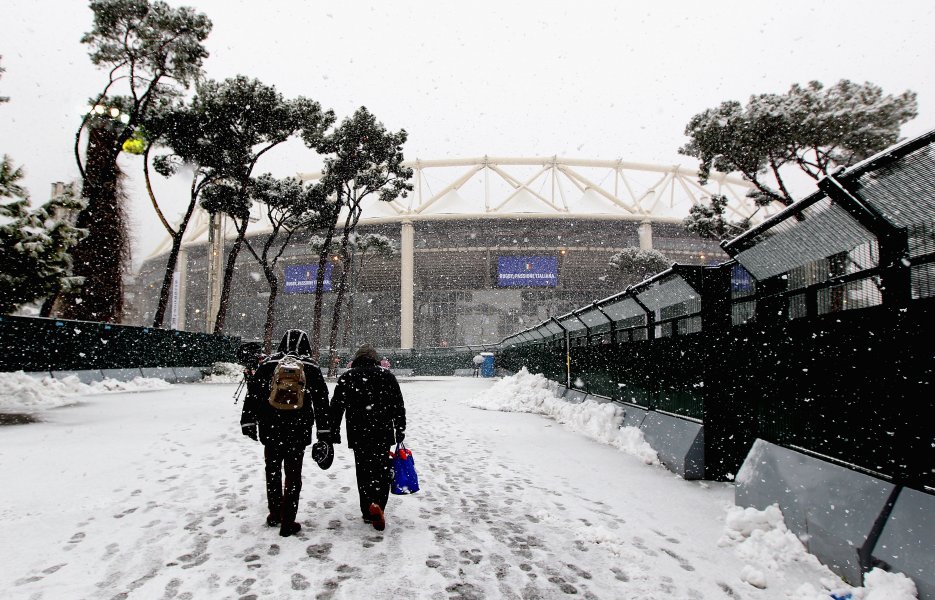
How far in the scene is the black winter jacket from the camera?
13.4 ft

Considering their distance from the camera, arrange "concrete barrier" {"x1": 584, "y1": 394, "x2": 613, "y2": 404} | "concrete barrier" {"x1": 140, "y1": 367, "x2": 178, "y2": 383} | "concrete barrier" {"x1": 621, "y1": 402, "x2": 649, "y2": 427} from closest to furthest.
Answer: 1. "concrete barrier" {"x1": 621, "y1": 402, "x2": 649, "y2": 427}
2. "concrete barrier" {"x1": 584, "y1": 394, "x2": 613, "y2": 404}
3. "concrete barrier" {"x1": 140, "y1": 367, "x2": 178, "y2": 383}

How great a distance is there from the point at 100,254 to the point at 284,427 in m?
22.0

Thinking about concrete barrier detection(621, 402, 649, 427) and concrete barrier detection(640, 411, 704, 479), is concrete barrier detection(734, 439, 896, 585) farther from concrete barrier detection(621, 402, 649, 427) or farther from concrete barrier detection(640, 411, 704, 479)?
concrete barrier detection(621, 402, 649, 427)

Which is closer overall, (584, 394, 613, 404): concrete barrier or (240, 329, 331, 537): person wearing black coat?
(240, 329, 331, 537): person wearing black coat

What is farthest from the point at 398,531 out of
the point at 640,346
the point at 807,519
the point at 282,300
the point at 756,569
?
the point at 282,300

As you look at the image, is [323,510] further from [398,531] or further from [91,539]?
[91,539]

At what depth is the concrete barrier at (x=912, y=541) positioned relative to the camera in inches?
94.3

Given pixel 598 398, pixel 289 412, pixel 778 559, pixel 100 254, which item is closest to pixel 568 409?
pixel 598 398

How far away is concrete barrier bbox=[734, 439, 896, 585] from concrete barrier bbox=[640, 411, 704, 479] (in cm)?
142

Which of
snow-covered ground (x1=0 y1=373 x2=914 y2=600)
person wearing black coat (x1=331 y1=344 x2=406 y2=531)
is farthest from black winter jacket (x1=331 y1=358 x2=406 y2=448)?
snow-covered ground (x1=0 y1=373 x2=914 y2=600)

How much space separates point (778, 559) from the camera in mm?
3230

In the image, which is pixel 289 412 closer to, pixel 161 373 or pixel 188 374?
pixel 161 373

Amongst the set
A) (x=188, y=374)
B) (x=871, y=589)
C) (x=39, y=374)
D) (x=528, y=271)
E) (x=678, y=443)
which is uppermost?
(x=528, y=271)

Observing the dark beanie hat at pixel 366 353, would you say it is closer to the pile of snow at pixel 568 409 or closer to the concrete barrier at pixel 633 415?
the pile of snow at pixel 568 409
